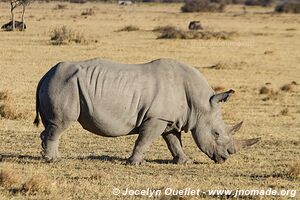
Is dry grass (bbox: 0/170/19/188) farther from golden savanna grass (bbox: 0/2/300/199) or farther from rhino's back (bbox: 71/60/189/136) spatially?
rhino's back (bbox: 71/60/189/136)

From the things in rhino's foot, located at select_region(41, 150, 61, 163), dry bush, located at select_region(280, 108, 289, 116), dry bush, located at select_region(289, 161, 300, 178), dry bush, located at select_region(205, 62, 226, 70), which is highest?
dry bush, located at select_region(289, 161, 300, 178)

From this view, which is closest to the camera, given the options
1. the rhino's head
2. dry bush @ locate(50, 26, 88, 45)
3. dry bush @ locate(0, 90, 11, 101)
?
the rhino's head

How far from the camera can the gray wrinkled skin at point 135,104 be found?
11109 millimetres

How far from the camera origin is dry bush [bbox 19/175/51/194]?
358 inches

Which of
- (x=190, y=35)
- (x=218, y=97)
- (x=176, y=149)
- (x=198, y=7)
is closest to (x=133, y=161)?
(x=176, y=149)

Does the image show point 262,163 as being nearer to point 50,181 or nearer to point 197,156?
point 197,156

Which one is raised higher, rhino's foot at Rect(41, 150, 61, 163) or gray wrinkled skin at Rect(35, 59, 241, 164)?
gray wrinkled skin at Rect(35, 59, 241, 164)

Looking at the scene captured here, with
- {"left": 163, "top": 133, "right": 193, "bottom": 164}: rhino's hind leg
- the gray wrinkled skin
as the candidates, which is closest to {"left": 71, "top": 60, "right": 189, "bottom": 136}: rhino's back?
the gray wrinkled skin

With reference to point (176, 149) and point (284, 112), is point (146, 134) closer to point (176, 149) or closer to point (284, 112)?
point (176, 149)

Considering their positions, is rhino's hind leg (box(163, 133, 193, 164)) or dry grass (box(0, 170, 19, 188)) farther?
rhino's hind leg (box(163, 133, 193, 164))

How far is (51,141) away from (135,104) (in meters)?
1.33

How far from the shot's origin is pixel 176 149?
1192 cm

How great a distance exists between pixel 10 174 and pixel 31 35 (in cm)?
3483

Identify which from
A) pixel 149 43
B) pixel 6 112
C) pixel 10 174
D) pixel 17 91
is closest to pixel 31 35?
pixel 149 43
